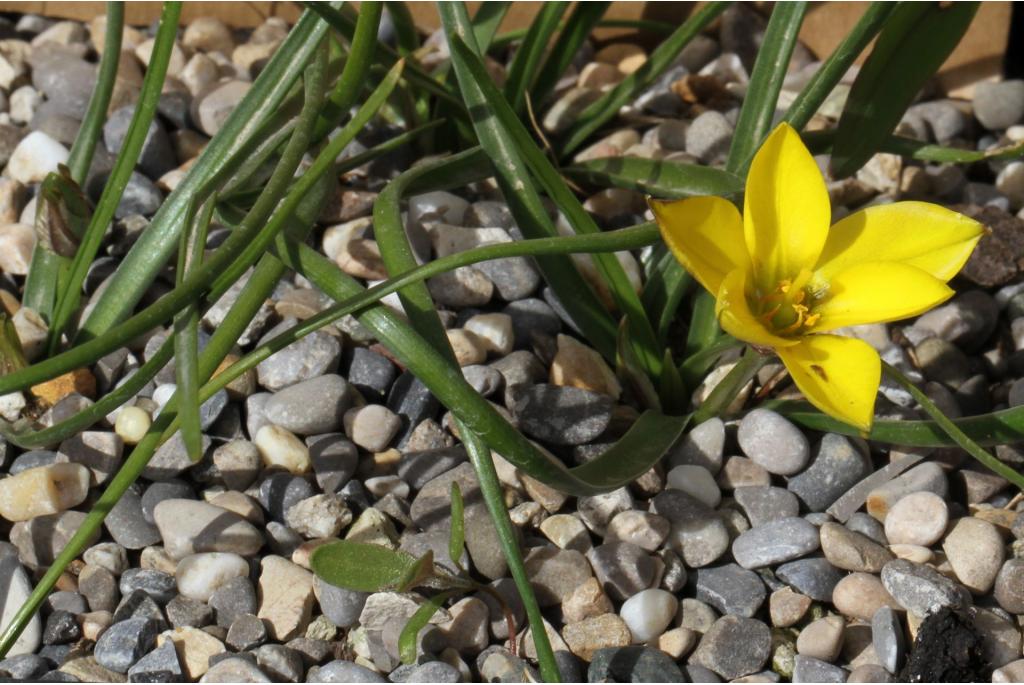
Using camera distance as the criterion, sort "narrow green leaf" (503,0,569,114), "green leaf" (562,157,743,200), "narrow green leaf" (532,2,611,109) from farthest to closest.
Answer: "narrow green leaf" (532,2,611,109) < "narrow green leaf" (503,0,569,114) < "green leaf" (562,157,743,200)

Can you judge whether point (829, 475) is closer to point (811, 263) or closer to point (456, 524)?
point (811, 263)

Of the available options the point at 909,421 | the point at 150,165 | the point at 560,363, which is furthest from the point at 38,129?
the point at 909,421

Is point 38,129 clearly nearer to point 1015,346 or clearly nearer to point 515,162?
point 515,162

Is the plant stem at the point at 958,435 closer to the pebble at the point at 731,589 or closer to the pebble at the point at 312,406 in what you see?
the pebble at the point at 731,589

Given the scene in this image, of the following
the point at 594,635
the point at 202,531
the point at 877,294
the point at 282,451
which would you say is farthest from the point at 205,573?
the point at 877,294

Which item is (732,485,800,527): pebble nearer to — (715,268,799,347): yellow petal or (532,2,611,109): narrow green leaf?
(715,268,799,347): yellow petal

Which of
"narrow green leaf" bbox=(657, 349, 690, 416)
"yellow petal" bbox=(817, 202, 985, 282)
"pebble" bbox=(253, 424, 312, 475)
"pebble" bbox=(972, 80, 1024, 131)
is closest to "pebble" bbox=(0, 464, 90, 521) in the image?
"pebble" bbox=(253, 424, 312, 475)
